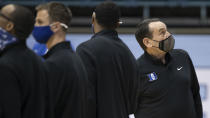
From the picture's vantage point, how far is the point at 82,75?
104 inches

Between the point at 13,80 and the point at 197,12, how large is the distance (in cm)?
784

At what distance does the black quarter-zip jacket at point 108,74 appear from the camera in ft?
9.87

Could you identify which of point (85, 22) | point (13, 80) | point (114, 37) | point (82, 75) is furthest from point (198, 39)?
point (13, 80)

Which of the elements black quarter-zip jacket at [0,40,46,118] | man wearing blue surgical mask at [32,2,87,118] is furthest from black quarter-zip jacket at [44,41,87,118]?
black quarter-zip jacket at [0,40,46,118]

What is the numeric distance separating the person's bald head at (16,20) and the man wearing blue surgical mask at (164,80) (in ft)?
5.47

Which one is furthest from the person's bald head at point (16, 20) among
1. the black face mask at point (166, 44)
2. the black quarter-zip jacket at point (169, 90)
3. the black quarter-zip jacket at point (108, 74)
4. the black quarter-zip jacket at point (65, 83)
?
the black face mask at point (166, 44)

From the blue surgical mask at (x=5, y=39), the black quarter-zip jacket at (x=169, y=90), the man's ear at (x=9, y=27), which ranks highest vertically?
the man's ear at (x=9, y=27)

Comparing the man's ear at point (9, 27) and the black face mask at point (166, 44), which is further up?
the man's ear at point (9, 27)

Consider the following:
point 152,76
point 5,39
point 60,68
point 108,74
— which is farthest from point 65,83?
point 152,76

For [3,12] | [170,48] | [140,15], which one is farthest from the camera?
[140,15]

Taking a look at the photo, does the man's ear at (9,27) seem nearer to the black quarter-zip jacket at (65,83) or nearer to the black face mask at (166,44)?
the black quarter-zip jacket at (65,83)

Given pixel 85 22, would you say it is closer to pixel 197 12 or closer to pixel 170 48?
pixel 197 12

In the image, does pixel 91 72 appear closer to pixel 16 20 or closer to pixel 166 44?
pixel 16 20

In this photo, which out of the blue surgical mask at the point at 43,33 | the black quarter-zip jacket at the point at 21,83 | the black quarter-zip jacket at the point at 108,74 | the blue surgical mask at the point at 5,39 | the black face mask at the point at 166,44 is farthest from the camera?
the black face mask at the point at 166,44
